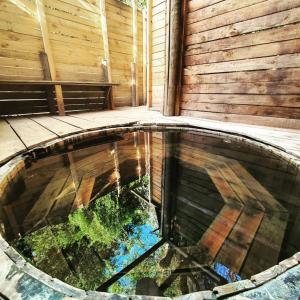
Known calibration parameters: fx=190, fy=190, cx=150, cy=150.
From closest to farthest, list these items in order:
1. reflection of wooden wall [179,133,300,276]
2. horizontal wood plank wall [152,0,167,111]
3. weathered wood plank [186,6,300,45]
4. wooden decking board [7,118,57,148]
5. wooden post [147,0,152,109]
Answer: reflection of wooden wall [179,133,300,276]
wooden decking board [7,118,57,148]
weathered wood plank [186,6,300,45]
horizontal wood plank wall [152,0,167,111]
wooden post [147,0,152,109]

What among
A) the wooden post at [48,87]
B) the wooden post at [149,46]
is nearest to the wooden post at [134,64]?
the wooden post at [149,46]

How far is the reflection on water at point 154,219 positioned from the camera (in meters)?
0.81

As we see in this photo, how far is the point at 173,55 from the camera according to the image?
12.5 feet

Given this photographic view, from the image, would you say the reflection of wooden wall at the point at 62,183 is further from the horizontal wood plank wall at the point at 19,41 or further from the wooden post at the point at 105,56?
the wooden post at the point at 105,56

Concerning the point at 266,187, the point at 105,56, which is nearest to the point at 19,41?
the point at 105,56

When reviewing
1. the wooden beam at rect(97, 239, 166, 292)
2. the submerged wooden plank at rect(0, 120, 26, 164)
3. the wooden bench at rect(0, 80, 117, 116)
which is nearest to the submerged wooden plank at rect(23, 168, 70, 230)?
the submerged wooden plank at rect(0, 120, 26, 164)

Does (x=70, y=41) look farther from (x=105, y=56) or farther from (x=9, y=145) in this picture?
(x=9, y=145)

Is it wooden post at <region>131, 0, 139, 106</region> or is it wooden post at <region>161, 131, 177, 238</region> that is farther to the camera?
wooden post at <region>131, 0, 139, 106</region>

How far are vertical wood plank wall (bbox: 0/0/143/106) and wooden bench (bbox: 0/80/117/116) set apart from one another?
0.23 meters

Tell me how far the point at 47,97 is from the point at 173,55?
285cm

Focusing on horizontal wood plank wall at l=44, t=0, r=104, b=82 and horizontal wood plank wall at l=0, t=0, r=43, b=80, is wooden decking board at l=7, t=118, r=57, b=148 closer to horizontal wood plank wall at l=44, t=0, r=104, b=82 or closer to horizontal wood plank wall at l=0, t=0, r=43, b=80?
horizontal wood plank wall at l=0, t=0, r=43, b=80

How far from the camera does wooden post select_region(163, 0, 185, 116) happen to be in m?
3.63

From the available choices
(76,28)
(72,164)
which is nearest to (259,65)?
(72,164)

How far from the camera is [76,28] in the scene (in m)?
4.49
